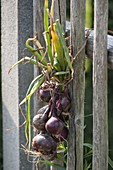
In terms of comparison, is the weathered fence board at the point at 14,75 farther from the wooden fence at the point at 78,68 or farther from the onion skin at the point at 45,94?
the onion skin at the point at 45,94

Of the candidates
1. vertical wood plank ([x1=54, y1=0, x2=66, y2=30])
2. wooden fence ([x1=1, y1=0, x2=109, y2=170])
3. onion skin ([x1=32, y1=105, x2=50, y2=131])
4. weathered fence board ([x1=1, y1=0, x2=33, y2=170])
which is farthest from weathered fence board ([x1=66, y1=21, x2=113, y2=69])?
weathered fence board ([x1=1, y1=0, x2=33, y2=170])

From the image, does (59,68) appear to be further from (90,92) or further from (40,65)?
(90,92)

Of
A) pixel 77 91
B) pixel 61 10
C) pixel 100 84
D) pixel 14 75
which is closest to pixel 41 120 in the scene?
pixel 77 91

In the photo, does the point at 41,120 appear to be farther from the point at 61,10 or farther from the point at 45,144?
the point at 61,10

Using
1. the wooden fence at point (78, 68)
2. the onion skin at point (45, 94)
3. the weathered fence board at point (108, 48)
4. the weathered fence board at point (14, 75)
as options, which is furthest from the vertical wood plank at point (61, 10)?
the weathered fence board at point (14, 75)

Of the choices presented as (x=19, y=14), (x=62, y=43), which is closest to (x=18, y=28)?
(x=19, y=14)

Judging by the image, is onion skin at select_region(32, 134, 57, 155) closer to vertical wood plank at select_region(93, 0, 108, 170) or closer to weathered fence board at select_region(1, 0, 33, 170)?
vertical wood plank at select_region(93, 0, 108, 170)

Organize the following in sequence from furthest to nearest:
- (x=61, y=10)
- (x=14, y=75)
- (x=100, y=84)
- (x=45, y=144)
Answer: (x=14, y=75) < (x=61, y=10) < (x=45, y=144) < (x=100, y=84)
